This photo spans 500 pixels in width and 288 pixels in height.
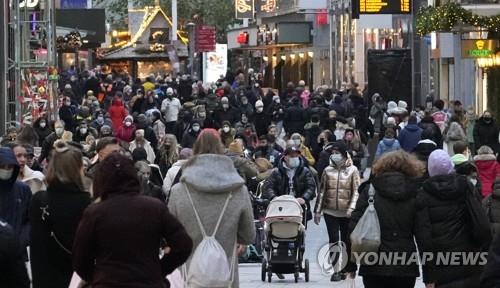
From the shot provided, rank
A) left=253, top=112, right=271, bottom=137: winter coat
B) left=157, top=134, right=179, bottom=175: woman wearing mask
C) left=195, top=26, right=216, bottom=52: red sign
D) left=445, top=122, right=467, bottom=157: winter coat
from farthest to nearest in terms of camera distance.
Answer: left=195, top=26, right=216, bottom=52: red sign, left=253, top=112, right=271, bottom=137: winter coat, left=445, top=122, right=467, bottom=157: winter coat, left=157, top=134, right=179, bottom=175: woman wearing mask

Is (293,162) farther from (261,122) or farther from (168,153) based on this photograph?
(261,122)

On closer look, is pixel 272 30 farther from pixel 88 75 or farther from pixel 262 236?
pixel 262 236

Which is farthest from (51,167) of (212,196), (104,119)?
(104,119)

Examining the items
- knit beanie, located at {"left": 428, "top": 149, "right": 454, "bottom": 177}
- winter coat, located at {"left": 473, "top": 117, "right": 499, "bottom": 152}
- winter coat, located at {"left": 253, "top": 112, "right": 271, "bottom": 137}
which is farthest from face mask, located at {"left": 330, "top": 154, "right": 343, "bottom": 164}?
winter coat, located at {"left": 253, "top": 112, "right": 271, "bottom": 137}

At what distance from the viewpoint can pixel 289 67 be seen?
3236 inches

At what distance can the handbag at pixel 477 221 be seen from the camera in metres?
11.0

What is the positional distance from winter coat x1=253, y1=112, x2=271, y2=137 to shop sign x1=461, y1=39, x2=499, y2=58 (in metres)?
5.49

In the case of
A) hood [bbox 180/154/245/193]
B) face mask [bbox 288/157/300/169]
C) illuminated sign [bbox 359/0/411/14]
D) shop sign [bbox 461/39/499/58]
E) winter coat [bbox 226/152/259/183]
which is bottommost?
winter coat [bbox 226/152/259/183]

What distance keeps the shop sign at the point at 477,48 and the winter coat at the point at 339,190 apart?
852 inches

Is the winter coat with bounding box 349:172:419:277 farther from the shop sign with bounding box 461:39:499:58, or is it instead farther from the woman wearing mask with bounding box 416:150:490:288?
the shop sign with bounding box 461:39:499:58

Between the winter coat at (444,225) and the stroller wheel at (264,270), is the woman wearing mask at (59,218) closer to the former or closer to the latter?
the winter coat at (444,225)

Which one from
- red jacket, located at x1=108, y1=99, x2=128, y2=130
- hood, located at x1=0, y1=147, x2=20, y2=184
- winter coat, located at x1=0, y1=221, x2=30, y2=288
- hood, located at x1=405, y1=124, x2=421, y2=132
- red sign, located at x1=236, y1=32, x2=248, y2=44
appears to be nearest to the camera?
winter coat, located at x1=0, y1=221, x2=30, y2=288

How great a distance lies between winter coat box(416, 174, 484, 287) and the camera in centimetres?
1105

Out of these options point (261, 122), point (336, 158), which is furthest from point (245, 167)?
point (261, 122)
